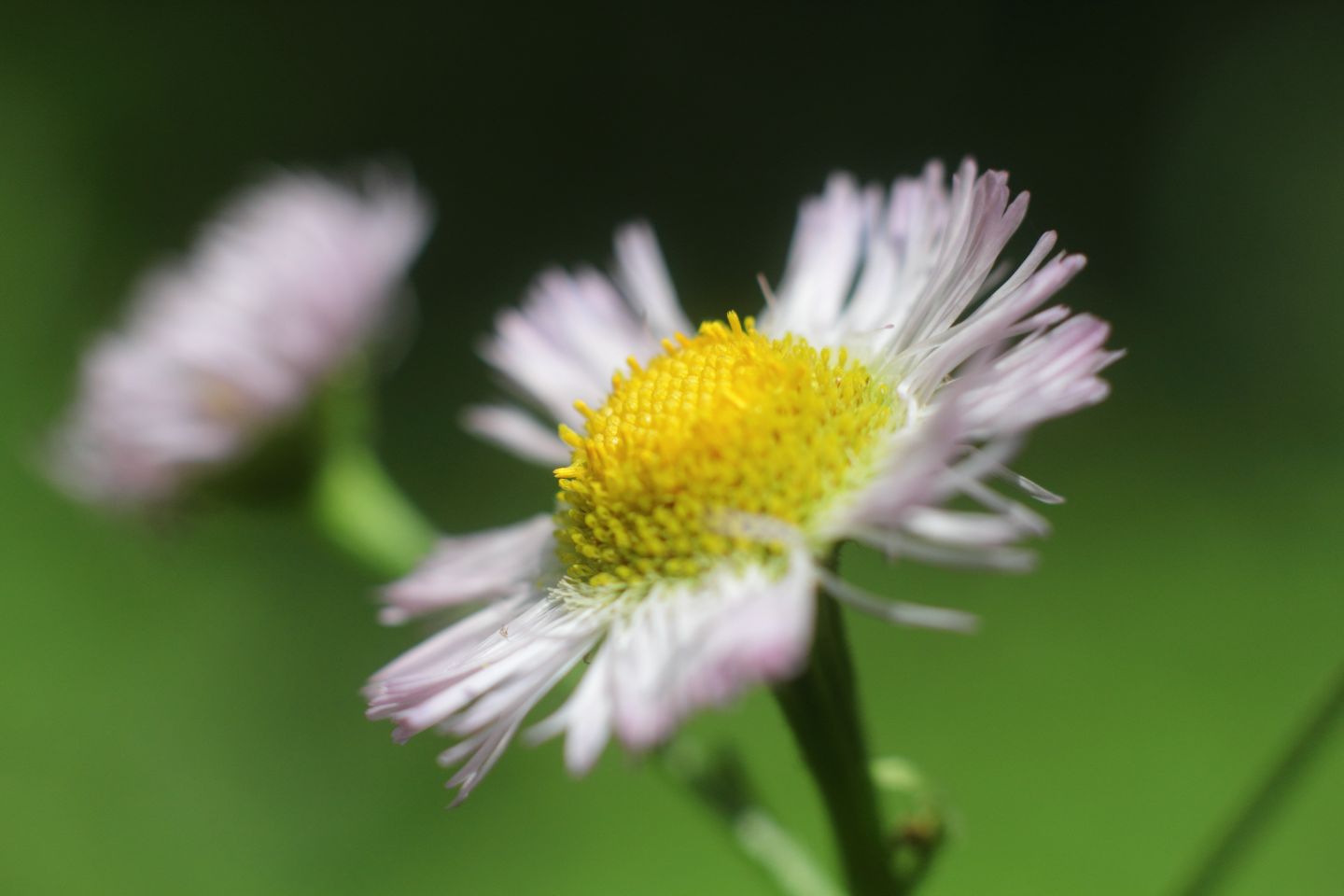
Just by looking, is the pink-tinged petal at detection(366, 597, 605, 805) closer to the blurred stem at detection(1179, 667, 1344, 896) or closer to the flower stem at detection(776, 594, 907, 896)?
the flower stem at detection(776, 594, 907, 896)

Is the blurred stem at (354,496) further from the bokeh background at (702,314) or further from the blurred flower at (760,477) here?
the blurred flower at (760,477)

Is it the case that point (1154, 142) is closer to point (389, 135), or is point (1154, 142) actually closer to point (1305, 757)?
point (389, 135)

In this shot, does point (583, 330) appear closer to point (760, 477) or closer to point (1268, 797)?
point (760, 477)

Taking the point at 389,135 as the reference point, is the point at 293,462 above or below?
above

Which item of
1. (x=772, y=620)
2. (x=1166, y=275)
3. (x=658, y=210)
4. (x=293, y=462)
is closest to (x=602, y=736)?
(x=772, y=620)

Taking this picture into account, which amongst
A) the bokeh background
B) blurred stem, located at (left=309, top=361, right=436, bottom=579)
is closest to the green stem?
blurred stem, located at (left=309, top=361, right=436, bottom=579)
